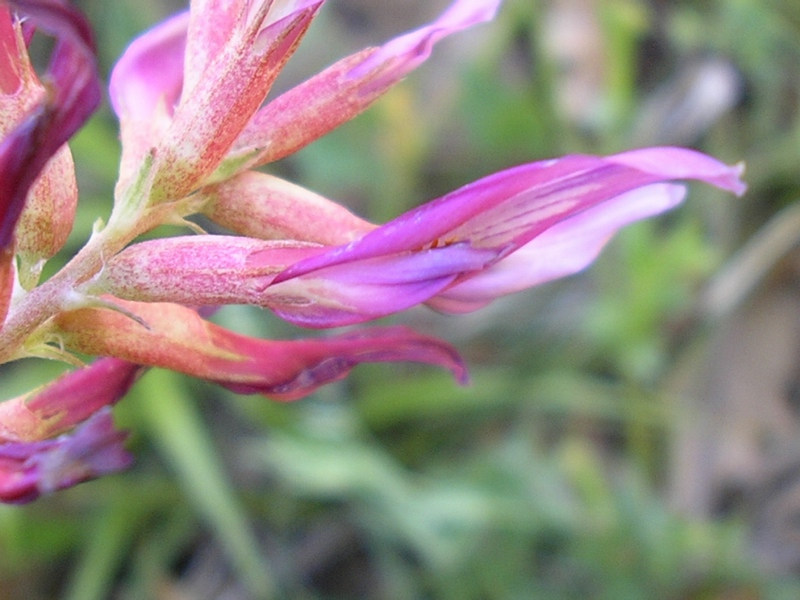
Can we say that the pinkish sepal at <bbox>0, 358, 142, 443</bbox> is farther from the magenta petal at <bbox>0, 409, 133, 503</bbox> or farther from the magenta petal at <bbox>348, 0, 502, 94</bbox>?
the magenta petal at <bbox>348, 0, 502, 94</bbox>

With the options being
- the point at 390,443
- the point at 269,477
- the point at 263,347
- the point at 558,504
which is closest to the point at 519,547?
the point at 558,504

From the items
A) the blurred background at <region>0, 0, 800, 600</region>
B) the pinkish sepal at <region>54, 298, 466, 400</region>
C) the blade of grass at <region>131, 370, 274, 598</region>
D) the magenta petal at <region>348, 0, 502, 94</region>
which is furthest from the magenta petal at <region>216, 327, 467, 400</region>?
the blade of grass at <region>131, 370, 274, 598</region>

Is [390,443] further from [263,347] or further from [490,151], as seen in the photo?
[263,347]

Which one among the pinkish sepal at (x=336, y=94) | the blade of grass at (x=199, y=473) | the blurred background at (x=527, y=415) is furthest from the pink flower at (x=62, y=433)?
the blade of grass at (x=199, y=473)

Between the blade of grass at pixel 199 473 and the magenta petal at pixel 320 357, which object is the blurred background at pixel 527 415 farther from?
the magenta petal at pixel 320 357

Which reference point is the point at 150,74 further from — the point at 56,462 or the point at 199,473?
the point at 199,473
